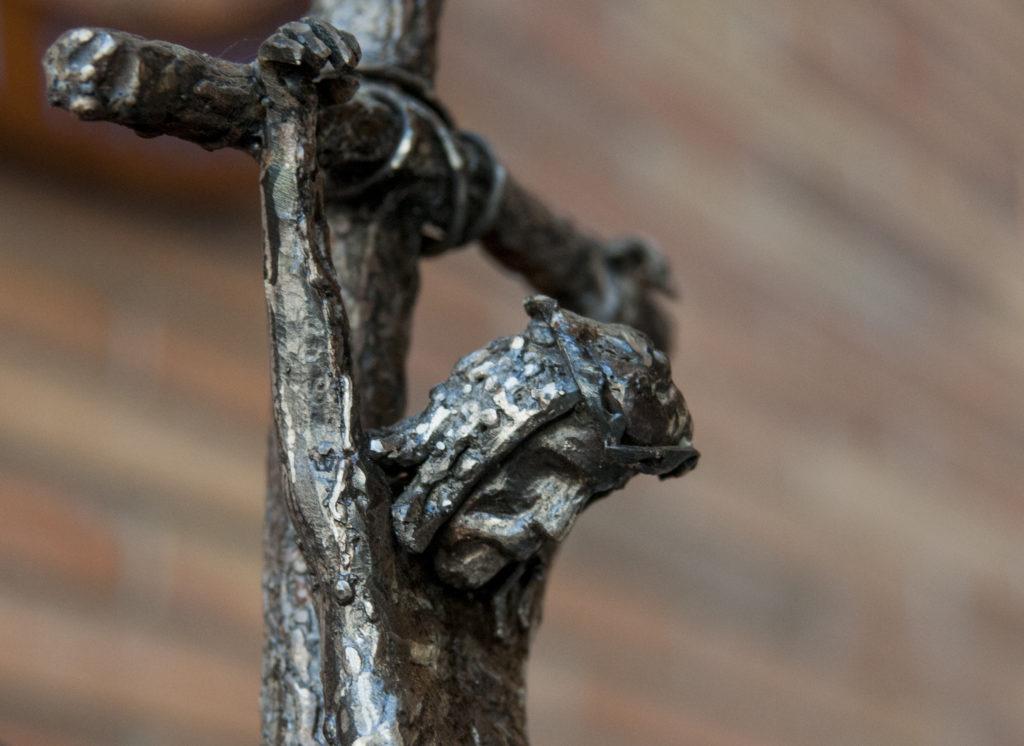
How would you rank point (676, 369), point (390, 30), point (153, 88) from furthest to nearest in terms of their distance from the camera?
point (676, 369), point (390, 30), point (153, 88)

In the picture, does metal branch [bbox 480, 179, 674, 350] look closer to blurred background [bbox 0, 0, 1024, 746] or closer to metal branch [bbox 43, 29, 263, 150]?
metal branch [bbox 43, 29, 263, 150]

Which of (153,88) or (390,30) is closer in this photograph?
(153,88)

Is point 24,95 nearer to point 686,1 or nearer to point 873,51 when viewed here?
point 686,1

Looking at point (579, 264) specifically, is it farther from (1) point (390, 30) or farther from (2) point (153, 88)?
(2) point (153, 88)

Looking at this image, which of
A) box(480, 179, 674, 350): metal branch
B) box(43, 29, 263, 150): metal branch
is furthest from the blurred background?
box(43, 29, 263, 150): metal branch

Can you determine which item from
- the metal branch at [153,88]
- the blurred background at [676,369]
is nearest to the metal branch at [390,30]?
the metal branch at [153,88]

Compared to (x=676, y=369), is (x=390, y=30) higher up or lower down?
lower down

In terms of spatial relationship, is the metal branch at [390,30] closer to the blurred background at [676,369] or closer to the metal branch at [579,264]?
the metal branch at [579,264]

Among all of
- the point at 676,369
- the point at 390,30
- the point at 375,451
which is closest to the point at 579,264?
the point at 390,30
